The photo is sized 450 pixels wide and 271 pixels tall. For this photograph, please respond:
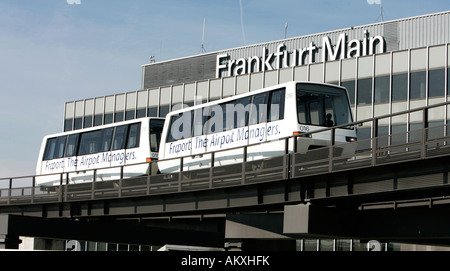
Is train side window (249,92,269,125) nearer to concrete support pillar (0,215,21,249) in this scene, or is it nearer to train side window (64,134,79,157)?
concrete support pillar (0,215,21,249)

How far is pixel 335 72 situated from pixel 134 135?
71.8 ft

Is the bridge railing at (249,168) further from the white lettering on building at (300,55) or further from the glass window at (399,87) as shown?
the white lettering on building at (300,55)

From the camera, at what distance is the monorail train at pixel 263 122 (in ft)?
83.8

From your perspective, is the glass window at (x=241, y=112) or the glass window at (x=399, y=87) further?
the glass window at (x=399, y=87)

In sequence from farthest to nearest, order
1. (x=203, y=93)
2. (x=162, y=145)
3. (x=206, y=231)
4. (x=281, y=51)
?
(x=281, y=51) < (x=203, y=93) < (x=206, y=231) < (x=162, y=145)

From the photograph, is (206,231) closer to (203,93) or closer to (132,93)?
(203,93)

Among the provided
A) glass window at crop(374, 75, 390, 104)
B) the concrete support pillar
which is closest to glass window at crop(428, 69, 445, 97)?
glass window at crop(374, 75, 390, 104)

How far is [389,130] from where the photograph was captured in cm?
4912

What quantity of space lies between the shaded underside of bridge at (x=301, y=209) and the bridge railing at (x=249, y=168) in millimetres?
283

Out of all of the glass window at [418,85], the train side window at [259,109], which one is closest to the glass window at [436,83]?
the glass window at [418,85]

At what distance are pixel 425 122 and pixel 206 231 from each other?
73.2ft
